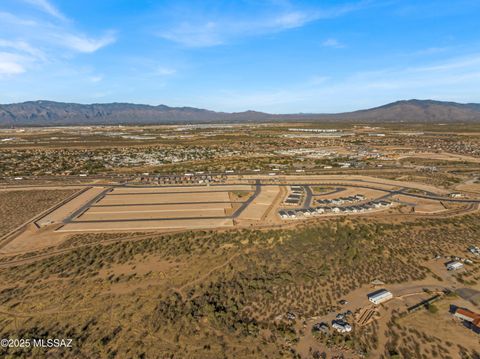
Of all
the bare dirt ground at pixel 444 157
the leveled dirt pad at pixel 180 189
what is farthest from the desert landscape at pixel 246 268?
the bare dirt ground at pixel 444 157

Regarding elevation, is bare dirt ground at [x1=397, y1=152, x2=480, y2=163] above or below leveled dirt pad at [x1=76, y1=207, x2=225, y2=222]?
above

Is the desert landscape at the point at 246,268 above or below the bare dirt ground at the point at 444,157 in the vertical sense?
below

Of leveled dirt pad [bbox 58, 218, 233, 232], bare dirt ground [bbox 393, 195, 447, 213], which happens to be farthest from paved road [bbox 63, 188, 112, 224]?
bare dirt ground [bbox 393, 195, 447, 213]

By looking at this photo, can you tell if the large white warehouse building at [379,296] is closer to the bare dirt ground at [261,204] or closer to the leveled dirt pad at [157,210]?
Answer: the bare dirt ground at [261,204]

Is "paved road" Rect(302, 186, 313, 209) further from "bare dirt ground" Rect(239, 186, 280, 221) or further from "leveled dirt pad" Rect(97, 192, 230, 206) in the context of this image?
"leveled dirt pad" Rect(97, 192, 230, 206)

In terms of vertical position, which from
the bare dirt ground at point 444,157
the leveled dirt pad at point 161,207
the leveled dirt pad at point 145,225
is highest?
the bare dirt ground at point 444,157

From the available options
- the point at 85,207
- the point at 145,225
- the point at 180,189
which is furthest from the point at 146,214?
the point at 180,189

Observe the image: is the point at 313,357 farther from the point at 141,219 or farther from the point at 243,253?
the point at 141,219

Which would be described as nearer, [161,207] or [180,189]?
[161,207]

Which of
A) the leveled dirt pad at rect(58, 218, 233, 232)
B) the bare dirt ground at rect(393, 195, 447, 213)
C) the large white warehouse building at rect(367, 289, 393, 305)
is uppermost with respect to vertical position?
the bare dirt ground at rect(393, 195, 447, 213)

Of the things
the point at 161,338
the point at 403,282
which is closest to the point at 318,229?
the point at 403,282

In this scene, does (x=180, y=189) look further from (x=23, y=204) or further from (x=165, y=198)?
(x=23, y=204)
